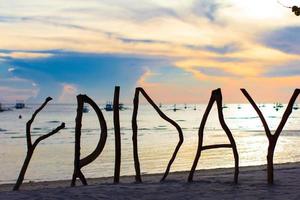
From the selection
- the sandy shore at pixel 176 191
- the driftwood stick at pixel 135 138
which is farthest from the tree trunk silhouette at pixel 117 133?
the sandy shore at pixel 176 191

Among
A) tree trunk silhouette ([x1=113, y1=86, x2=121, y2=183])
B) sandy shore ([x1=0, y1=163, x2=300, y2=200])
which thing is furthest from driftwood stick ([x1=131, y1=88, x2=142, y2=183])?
sandy shore ([x1=0, y1=163, x2=300, y2=200])

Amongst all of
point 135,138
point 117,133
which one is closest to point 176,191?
point 135,138

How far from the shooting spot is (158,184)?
35.9ft

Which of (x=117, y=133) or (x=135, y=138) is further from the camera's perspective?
(x=135, y=138)

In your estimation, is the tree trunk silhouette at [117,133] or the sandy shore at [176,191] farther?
the tree trunk silhouette at [117,133]

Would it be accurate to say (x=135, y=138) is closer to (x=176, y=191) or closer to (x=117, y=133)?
(x=117, y=133)

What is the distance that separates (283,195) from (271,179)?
1.54 m

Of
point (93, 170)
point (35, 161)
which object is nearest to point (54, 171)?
point (93, 170)

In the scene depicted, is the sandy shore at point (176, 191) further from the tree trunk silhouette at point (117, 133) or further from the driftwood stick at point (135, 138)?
the tree trunk silhouette at point (117, 133)

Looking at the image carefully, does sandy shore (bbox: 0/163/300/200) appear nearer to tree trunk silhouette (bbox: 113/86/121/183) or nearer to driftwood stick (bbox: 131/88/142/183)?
driftwood stick (bbox: 131/88/142/183)

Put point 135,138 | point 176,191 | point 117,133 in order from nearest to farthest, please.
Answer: point 176,191 → point 117,133 → point 135,138

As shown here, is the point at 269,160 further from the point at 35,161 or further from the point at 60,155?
the point at 60,155

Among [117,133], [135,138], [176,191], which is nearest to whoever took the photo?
[176,191]

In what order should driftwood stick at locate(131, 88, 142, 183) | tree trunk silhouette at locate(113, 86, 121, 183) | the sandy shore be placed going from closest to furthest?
the sandy shore < tree trunk silhouette at locate(113, 86, 121, 183) < driftwood stick at locate(131, 88, 142, 183)
